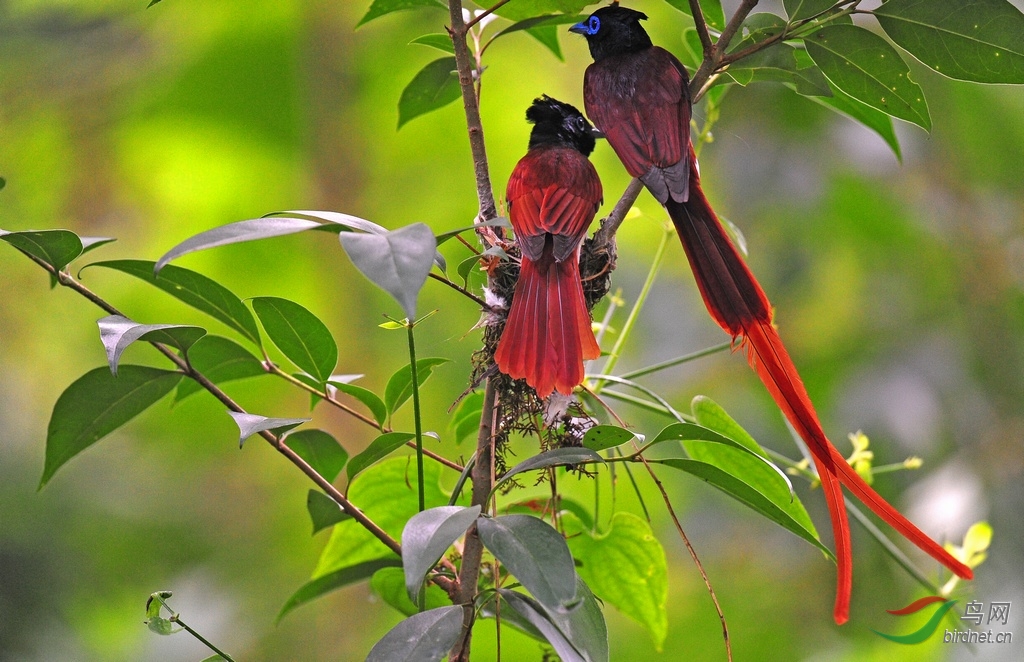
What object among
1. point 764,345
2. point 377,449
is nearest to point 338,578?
point 377,449

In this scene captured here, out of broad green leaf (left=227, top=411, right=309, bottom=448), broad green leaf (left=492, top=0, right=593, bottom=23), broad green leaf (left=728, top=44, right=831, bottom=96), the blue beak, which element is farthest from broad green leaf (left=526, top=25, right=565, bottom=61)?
broad green leaf (left=227, top=411, right=309, bottom=448)

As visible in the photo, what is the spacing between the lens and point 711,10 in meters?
0.67

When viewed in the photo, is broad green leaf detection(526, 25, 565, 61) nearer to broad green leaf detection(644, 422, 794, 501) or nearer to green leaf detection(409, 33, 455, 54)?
green leaf detection(409, 33, 455, 54)

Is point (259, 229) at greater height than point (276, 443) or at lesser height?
greater

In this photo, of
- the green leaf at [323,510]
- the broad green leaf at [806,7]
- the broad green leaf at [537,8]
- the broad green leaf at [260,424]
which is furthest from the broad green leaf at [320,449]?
the broad green leaf at [806,7]

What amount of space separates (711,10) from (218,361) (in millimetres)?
492

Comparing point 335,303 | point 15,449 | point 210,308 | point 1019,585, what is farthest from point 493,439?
point 15,449

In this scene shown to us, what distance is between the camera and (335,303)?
2.11m

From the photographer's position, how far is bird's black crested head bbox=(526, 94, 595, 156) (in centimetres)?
81

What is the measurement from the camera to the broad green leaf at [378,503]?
77cm

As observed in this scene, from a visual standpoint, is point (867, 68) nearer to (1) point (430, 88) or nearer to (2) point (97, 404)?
(1) point (430, 88)

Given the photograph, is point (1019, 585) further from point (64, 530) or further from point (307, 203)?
point (64, 530)

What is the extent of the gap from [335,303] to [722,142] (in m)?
1.10

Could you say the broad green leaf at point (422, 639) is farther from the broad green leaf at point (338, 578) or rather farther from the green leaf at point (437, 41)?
the green leaf at point (437, 41)
